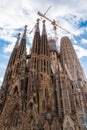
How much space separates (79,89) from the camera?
43250mm

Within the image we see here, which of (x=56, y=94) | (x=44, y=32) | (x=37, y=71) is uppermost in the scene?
(x=44, y=32)

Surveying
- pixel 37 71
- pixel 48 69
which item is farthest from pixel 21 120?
pixel 48 69

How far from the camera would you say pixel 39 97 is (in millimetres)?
34281

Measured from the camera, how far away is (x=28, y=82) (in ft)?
122

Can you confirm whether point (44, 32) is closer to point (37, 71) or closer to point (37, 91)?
point (37, 71)

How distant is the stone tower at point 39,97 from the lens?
3106cm

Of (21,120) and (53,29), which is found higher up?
(53,29)

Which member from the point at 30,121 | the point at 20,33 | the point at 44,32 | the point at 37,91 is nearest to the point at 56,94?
the point at 37,91

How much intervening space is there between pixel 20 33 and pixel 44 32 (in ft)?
35.7

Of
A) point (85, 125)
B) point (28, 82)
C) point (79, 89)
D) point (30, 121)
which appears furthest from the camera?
point (79, 89)

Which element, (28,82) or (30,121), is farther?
(28,82)

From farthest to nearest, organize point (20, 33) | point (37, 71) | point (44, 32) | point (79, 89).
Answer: point (20, 33) < point (44, 32) < point (79, 89) < point (37, 71)

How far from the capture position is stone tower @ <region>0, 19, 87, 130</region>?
31.1m

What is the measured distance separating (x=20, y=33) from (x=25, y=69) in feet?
76.9
